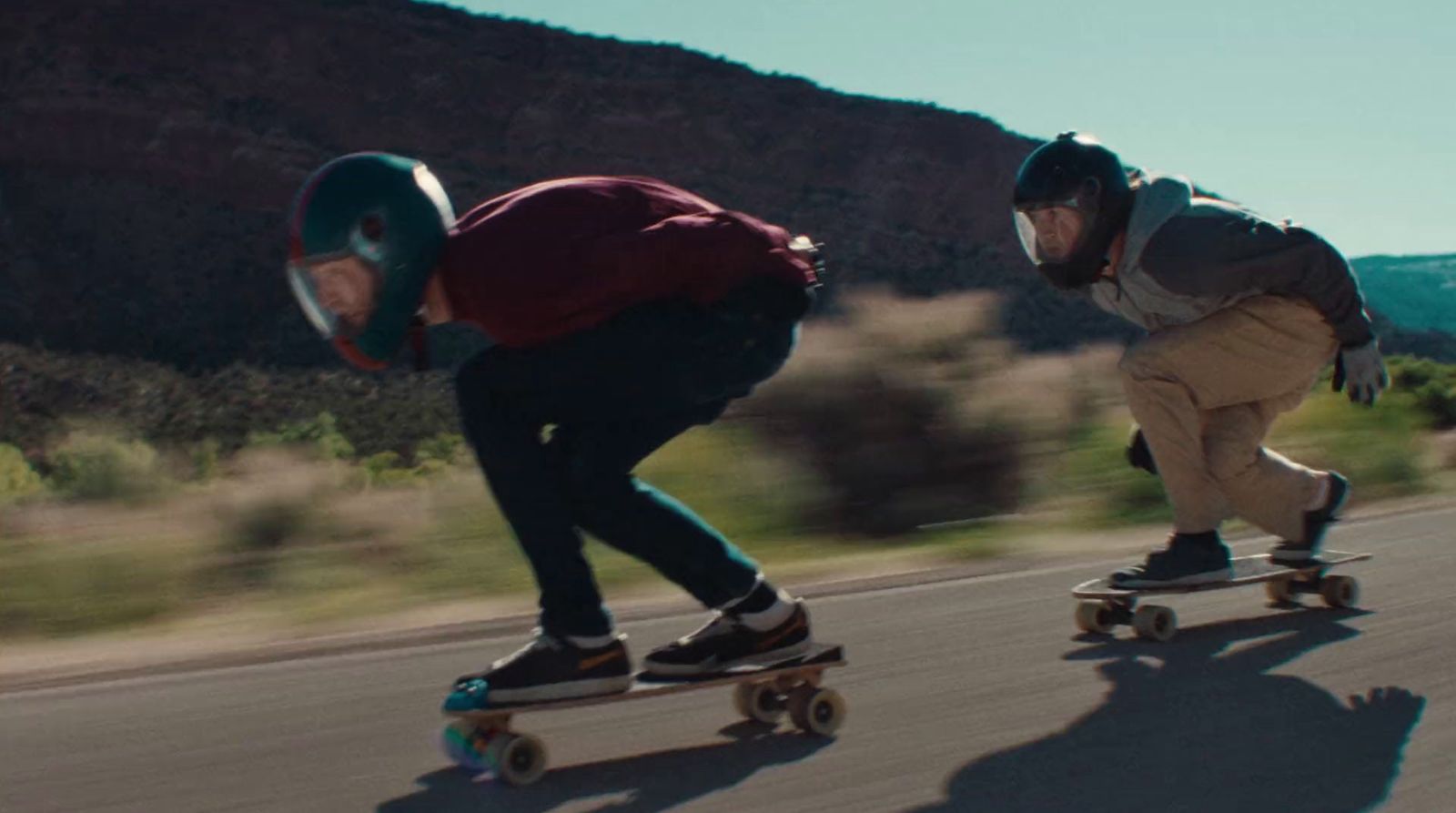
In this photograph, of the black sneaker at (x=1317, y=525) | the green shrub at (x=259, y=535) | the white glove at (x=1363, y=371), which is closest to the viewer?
the white glove at (x=1363, y=371)

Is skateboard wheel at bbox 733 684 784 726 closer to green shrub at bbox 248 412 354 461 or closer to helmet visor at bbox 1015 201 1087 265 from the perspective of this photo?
helmet visor at bbox 1015 201 1087 265

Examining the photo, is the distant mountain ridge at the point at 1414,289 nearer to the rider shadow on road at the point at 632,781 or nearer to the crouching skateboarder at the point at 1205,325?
the crouching skateboarder at the point at 1205,325

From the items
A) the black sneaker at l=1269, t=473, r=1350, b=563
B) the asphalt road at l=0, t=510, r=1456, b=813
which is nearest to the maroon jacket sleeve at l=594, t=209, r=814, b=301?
the asphalt road at l=0, t=510, r=1456, b=813

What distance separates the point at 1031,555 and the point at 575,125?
6789 centimetres

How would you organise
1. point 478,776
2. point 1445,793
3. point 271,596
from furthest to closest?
point 271,596
point 478,776
point 1445,793

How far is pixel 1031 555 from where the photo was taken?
25.7 ft

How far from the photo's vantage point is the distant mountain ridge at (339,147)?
53.0 metres

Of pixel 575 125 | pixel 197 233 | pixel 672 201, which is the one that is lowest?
pixel 672 201

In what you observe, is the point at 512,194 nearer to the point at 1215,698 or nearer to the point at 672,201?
the point at 672,201

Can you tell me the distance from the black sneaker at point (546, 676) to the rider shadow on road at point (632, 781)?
170 mm

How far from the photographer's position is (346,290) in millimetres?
3812

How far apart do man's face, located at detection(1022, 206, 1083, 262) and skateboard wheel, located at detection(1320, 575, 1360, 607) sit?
1.49 m

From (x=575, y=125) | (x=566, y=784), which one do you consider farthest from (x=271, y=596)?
(x=575, y=125)

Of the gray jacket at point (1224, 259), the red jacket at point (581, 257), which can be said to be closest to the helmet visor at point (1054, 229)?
the gray jacket at point (1224, 259)
